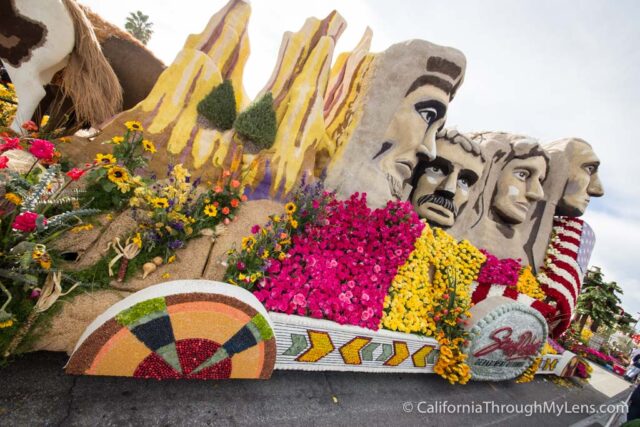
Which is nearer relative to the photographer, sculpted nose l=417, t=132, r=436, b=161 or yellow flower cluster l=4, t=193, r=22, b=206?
yellow flower cluster l=4, t=193, r=22, b=206

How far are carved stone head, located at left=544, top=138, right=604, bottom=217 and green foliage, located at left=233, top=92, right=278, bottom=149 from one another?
8.05 m

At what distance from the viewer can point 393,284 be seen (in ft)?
12.3

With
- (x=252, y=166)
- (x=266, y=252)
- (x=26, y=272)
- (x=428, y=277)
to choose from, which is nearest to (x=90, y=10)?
(x=252, y=166)

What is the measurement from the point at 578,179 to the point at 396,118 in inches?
247

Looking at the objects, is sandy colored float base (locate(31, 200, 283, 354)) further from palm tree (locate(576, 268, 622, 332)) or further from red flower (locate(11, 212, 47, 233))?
palm tree (locate(576, 268, 622, 332))

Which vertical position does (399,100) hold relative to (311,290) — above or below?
above

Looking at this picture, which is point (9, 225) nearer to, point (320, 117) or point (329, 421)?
point (329, 421)

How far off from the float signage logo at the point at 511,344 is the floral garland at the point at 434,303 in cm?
37

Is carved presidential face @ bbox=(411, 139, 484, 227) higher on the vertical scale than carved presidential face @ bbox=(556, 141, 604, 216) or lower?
lower

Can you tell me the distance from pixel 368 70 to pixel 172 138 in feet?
11.4

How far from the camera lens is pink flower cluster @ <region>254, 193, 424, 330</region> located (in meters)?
2.78

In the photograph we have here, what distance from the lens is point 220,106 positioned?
3.55m

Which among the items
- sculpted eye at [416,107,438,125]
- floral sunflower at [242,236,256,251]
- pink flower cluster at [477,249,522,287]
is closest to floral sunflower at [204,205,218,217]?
floral sunflower at [242,236,256,251]

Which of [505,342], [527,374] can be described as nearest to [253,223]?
[505,342]
